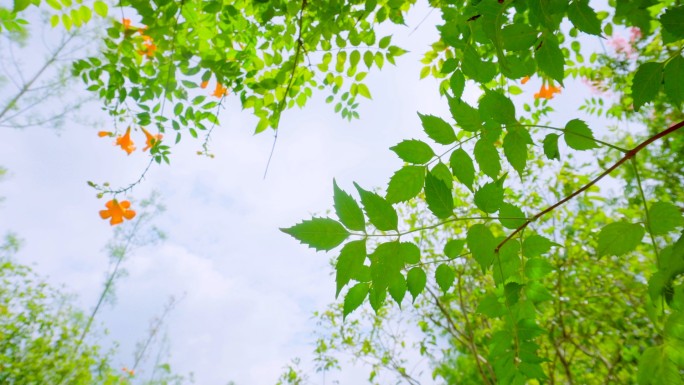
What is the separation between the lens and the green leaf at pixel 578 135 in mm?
682

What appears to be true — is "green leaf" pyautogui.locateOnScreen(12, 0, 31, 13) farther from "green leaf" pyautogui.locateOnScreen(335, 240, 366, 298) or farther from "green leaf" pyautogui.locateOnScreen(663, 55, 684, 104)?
"green leaf" pyautogui.locateOnScreen(663, 55, 684, 104)

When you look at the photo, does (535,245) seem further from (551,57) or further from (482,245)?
(551,57)

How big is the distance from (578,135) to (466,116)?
0.71ft

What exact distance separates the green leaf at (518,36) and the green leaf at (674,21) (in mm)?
181

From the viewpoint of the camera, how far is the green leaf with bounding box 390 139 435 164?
2.20 ft

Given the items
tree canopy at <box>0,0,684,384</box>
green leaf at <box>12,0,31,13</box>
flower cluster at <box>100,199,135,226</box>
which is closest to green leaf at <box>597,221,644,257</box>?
tree canopy at <box>0,0,684,384</box>

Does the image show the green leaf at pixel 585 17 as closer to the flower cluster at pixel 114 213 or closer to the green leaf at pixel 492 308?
the green leaf at pixel 492 308

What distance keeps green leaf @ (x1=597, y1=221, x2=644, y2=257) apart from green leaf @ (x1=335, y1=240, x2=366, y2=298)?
0.46 meters

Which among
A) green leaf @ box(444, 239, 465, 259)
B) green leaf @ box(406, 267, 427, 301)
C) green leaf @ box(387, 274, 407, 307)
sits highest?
green leaf @ box(444, 239, 465, 259)

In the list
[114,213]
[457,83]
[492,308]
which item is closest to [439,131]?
[457,83]

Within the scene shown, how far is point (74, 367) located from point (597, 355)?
8878mm

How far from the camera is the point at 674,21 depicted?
1.85 feet

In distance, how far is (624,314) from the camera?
343 cm

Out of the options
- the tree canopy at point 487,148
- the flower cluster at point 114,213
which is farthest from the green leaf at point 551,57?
the flower cluster at point 114,213
